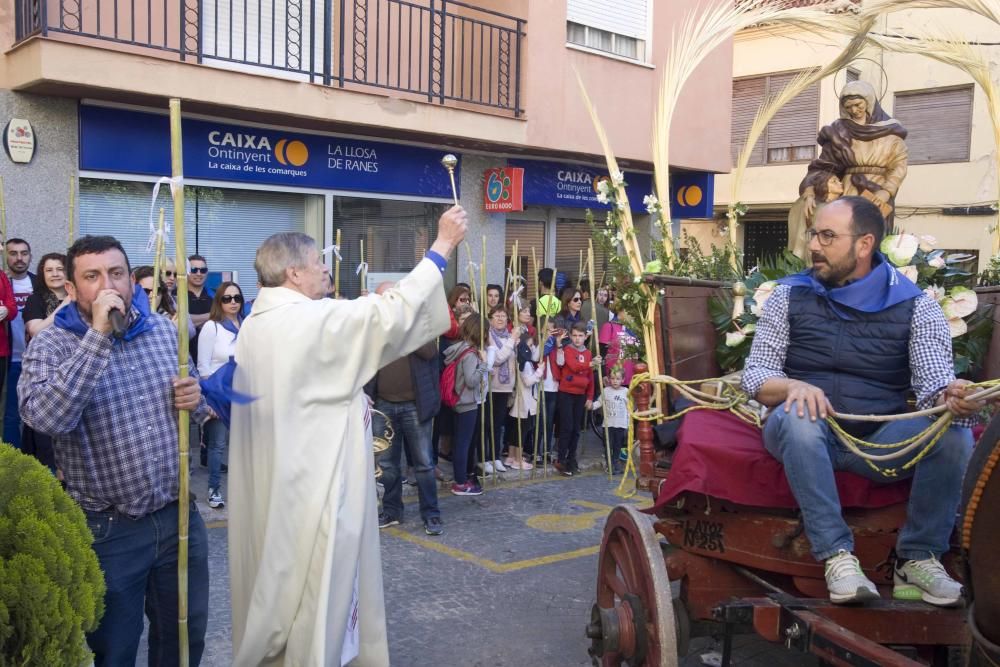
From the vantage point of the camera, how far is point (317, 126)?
1116 centimetres

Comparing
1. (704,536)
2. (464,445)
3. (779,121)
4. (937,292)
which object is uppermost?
(779,121)

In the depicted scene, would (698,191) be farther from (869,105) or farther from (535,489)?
(869,105)

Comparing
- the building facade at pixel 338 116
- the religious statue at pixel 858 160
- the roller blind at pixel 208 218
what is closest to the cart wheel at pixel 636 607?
the religious statue at pixel 858 160

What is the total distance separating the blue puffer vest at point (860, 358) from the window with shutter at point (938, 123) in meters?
17.2

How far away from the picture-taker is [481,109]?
41.3 ft

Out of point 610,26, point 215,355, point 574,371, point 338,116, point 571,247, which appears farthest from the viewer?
point 571,247

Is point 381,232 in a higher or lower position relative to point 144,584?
higher

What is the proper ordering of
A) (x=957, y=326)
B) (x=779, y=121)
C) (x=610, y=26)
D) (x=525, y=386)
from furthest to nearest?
(x=779, y=121) < (x=610, y=26) < (x=525, y=386) < (x=957, y=326)

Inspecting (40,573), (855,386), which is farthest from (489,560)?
(40,573)

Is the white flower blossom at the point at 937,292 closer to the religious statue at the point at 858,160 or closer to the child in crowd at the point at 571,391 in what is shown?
the religious statue at the point at 858,160

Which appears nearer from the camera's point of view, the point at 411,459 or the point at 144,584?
the point at 144,584

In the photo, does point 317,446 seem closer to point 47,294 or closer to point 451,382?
point 47,294

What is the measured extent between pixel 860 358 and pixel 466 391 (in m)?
4.94

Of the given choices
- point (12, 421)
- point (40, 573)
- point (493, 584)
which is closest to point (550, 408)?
point (493, 584)
